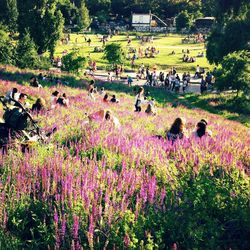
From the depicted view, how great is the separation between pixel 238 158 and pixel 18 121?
434 cm

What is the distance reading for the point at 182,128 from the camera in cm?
950

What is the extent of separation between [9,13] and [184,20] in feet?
158

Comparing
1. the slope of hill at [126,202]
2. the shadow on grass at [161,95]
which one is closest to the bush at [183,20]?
the shadow on grass at [161,95]

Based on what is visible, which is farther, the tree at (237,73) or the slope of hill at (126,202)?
the tree at (237,73)

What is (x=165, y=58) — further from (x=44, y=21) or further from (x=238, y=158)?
(x=238, y=158)

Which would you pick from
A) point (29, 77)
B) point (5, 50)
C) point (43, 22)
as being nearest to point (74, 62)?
point (43, 22)

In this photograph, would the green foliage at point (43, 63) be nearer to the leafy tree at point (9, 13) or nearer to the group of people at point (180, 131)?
the leafy tree at point (9, 13)

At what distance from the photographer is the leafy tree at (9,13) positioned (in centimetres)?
5309

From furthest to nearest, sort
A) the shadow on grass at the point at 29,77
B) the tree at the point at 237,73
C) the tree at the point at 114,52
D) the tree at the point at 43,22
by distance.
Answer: the tree at the point at 114,52
the tree at the point at 43,22
the tree at the point at 237,73
the shadow on grass at the point at 29,77

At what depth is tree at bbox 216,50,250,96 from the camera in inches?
1051

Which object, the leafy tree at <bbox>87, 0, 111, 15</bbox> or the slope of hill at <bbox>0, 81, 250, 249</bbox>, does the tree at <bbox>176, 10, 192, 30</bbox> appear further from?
the slope of hill at <bbox>0, 81, 250, 249</bbox>

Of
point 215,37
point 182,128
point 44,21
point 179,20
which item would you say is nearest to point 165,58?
point 215,37

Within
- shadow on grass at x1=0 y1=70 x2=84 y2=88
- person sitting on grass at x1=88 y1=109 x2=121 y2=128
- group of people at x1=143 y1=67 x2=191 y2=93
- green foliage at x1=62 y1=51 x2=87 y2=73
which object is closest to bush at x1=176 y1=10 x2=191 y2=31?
group of people at x1=143 y1=67 x2=191 y2=93

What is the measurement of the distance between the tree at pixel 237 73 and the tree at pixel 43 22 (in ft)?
60.4
